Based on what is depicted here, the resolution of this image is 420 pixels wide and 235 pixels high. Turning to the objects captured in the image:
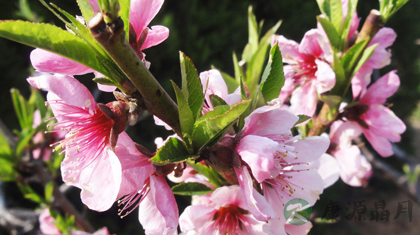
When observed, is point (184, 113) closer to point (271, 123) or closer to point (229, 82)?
point (271, 123)

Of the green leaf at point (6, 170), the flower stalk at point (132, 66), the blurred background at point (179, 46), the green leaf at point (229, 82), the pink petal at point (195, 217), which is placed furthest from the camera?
the blurred background at point (179, 46)

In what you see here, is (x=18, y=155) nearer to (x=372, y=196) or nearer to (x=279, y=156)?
(x=279, y=156)

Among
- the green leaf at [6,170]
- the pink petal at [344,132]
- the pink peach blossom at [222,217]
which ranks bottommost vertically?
the green leaf at [6,170]

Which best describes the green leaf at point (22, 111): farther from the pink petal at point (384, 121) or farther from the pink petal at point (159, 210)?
the pink petal at point (384, 121)

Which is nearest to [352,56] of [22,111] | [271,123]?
[271,123]

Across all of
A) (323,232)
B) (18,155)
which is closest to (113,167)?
(18,155)

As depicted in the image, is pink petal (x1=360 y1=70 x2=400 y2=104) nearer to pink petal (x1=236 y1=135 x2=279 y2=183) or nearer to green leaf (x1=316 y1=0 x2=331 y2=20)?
green leaf (x1=316 y1=0 x2=331 y2=20)

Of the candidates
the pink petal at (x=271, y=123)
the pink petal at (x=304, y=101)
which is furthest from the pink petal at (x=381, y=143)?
the pink petal at (x=271, y=123)
